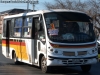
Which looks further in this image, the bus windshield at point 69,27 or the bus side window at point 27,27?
the bus side window at point 27,27

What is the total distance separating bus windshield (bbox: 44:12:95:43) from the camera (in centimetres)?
1329

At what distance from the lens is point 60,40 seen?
1319 centimetres

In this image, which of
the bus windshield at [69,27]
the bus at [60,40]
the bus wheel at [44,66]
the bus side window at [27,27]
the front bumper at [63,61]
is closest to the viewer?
the front bumper at [63,61]

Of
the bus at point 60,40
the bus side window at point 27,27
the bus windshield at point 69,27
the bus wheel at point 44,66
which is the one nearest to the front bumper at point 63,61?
the bus at point 60,40

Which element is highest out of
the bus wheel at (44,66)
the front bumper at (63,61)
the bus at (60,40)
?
the bus at (60,40)

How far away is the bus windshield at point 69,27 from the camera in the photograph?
1329 cm

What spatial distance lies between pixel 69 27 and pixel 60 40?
804 millimetres

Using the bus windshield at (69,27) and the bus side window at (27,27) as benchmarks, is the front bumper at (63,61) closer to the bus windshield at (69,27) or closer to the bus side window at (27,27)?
the bus windshield at (69,27)

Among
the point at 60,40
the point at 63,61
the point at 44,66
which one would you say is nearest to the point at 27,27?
the point at 44,66

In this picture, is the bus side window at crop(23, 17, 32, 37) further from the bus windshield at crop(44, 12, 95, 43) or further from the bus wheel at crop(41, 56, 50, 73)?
the bus wheel at crop(41, 56, 50, 73)

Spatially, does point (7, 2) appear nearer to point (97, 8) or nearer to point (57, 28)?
point (97, 8)

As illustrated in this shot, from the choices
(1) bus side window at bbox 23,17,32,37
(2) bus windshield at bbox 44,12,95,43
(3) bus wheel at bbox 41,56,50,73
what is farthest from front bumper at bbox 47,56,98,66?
(1) bus side window at bbox 23,17,32,37

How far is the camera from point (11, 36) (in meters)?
18.5

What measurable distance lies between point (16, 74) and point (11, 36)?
5287 millimetres
